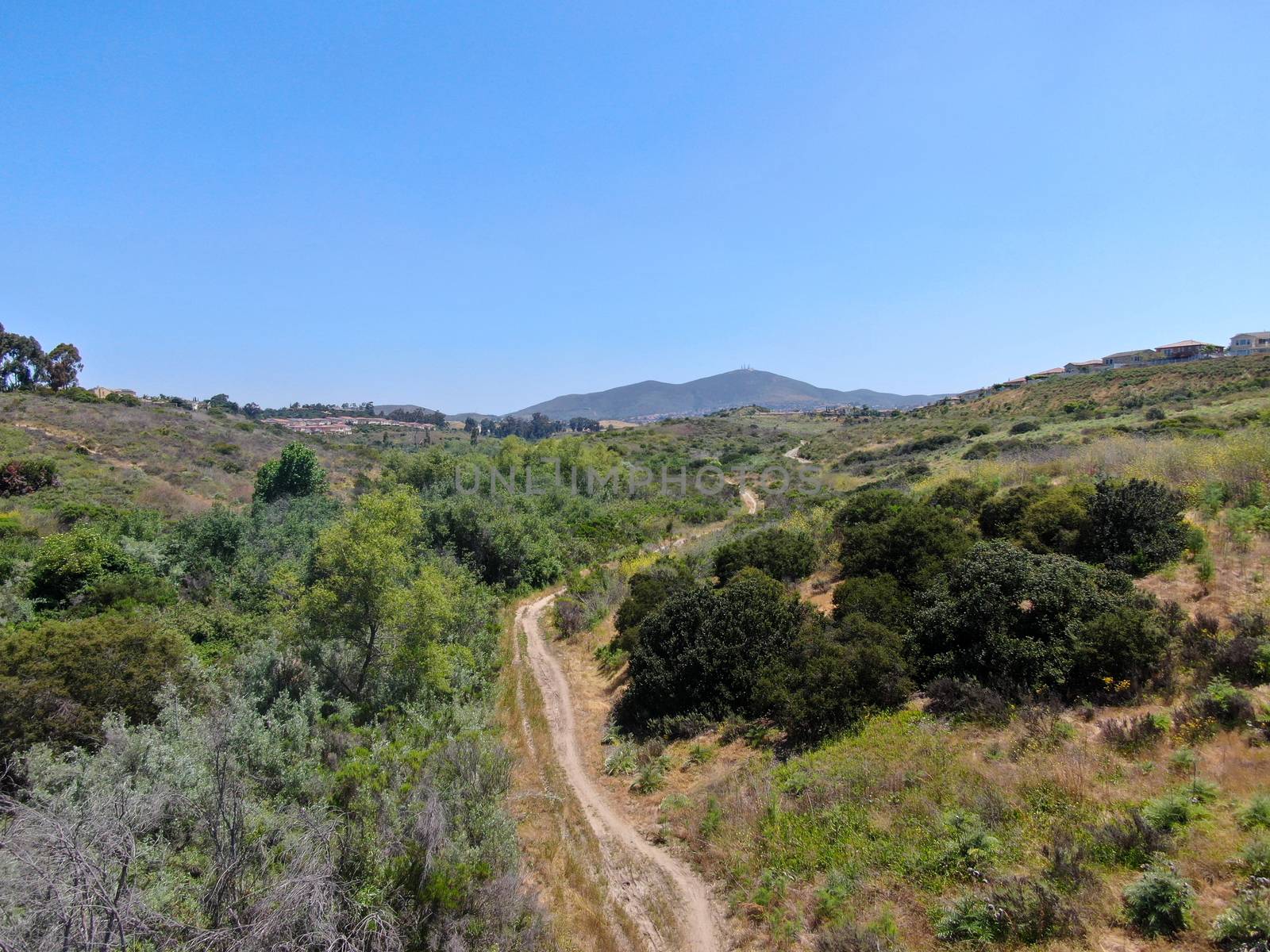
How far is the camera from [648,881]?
24.8 ft

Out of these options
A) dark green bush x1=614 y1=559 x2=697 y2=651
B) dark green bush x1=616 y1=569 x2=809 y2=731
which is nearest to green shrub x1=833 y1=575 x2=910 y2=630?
dark green bush x1=616 y1=569 x2=809 y2=731

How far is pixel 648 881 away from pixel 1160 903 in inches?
205

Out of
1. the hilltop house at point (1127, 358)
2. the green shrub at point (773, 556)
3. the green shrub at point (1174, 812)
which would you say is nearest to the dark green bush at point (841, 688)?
the green shrub at point (1174, 812)

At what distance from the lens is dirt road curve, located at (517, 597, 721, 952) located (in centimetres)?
662

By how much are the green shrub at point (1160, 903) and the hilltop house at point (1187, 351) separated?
3707 inches

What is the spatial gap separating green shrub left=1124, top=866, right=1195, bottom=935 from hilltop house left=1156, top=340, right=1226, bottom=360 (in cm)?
9416

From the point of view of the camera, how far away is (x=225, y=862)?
17.9 feet

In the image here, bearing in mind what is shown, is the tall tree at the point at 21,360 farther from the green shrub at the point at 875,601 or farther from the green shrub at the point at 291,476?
the green shrub at the point at 875,601

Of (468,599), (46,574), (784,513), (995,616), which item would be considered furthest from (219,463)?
(995,616)

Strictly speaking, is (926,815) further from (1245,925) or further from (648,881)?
(648,881)

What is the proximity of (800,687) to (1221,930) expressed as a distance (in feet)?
19.1

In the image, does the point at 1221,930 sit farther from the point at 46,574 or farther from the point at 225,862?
the point at 46,574

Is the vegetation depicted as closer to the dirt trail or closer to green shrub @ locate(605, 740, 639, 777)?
green shrub @ locate(605, 740, 639, 777)

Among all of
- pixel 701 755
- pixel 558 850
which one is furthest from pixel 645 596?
pixel 558 850
